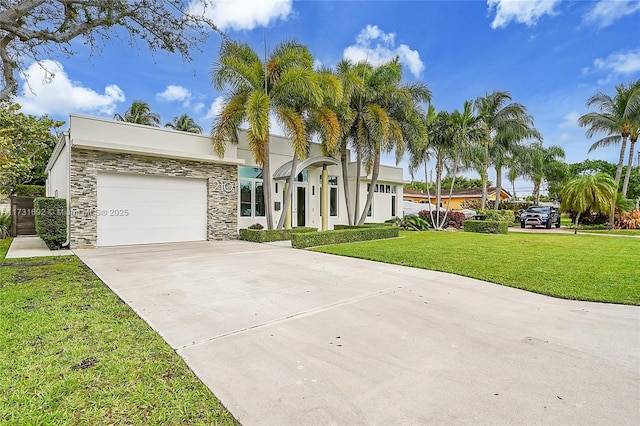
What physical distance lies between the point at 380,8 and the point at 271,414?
491 inches

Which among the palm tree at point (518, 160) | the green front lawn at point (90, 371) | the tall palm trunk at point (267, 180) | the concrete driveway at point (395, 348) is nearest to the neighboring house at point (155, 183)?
the tall palm trunk at point (267, 180)

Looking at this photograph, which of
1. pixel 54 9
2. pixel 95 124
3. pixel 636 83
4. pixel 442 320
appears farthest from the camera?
pixel 636 83

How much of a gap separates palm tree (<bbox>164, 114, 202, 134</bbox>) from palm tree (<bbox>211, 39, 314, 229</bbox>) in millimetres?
19157

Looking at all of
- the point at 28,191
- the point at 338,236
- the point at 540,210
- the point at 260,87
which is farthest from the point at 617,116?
the point at 28,191

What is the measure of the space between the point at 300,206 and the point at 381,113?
19.4 feet

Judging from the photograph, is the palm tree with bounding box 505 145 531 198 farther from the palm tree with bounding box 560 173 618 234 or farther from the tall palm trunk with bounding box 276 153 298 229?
the tall palm trunk with bounding box 276 153 298 229

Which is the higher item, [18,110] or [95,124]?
[18,110]

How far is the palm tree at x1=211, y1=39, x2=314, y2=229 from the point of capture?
39.7ft

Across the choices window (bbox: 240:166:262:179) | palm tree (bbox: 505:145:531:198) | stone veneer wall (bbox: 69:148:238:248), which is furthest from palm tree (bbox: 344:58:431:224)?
palm tree (bbox: 505:145:531:198)

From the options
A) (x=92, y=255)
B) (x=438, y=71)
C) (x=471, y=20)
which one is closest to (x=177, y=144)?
(x=92, y=255)

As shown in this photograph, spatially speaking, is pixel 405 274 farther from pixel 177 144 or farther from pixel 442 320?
pixel 177 144

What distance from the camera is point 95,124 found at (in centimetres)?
1060

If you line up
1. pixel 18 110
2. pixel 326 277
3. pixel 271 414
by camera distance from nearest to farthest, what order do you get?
pixel 271 414 → pixel 326 277 → pixel 18 110

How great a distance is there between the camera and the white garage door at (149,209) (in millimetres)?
11109
